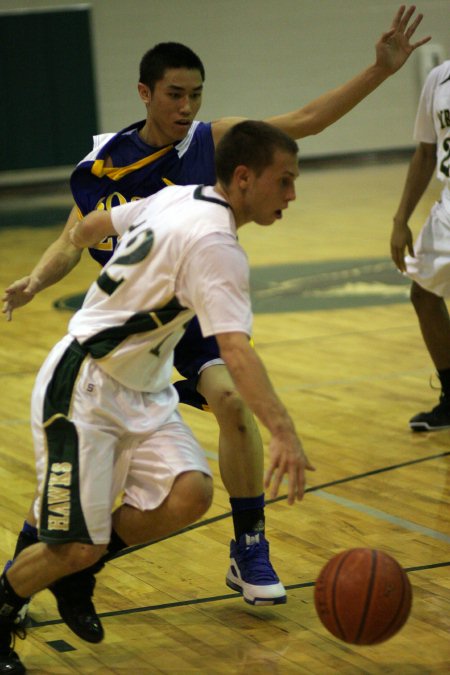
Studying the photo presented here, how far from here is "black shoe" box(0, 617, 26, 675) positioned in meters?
3.43

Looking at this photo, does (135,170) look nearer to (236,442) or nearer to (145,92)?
(145,92)

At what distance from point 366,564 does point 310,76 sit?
18993 mm

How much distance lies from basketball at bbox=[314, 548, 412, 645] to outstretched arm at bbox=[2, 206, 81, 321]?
149 cm

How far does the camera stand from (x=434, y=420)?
19.9 feet

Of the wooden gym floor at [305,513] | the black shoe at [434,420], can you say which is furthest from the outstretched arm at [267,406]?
the black shoe at [434,420]

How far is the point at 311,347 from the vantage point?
816 cm

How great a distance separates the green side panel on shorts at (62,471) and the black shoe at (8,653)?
0.36 m

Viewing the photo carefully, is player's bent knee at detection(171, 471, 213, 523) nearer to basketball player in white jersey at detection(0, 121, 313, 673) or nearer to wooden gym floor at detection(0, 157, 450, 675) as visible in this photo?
basketball player in white jersey at detection(0, 121, 313, 673)

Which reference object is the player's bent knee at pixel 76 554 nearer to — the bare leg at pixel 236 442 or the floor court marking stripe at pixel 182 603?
the floor court marking stripe at pixel 182 603

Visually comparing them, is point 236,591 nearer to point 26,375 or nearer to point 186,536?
point 186,536

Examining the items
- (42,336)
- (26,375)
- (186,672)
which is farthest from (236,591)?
(42,336)

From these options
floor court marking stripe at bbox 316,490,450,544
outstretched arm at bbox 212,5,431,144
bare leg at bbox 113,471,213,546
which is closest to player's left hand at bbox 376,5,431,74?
outstretched arm at bbox 212,5,431,144

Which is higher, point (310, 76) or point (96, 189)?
point (96, 189)

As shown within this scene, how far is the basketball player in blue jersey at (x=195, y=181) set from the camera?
3.96 metres
